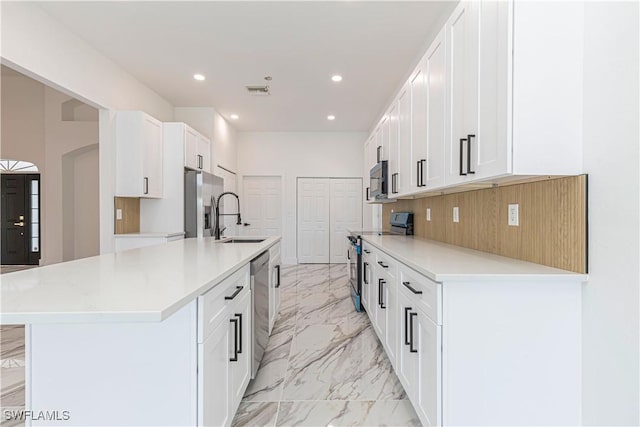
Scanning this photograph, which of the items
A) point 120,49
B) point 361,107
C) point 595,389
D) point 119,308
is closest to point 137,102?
point 120,49

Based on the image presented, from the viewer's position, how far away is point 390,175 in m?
3.43

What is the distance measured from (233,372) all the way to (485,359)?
1127 mm

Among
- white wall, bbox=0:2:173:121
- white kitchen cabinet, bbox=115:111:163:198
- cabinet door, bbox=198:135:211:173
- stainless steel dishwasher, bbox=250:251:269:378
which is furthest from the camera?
cabinet door, bbox=198:135:211:173

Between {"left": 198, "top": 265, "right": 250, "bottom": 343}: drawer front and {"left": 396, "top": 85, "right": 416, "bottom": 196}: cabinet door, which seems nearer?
{"left": 198, "top": 265, "right": 250, "bottom": 343}: drawer front

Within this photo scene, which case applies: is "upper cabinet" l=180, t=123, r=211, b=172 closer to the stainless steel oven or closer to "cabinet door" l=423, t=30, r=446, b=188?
the stainless steel oven

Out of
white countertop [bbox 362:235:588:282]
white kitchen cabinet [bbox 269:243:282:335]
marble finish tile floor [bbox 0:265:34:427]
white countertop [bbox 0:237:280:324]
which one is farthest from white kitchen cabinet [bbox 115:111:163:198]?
white countertop [bbox 362:235:588:282]

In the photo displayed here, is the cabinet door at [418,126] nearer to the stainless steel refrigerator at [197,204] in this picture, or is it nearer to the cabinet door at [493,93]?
the cabinet door at [493,93]

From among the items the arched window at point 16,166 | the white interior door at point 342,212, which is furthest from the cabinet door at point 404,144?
the arched window at point 16,166

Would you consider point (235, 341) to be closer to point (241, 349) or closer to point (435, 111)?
point (241, 349)

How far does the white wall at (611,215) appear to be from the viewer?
1.15 meters

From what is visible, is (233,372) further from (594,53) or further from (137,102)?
(137,102)

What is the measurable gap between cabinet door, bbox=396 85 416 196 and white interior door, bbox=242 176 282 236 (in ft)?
14.9

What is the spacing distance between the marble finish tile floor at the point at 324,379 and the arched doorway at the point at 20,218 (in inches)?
236

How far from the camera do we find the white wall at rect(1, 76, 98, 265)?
19.2 ft
